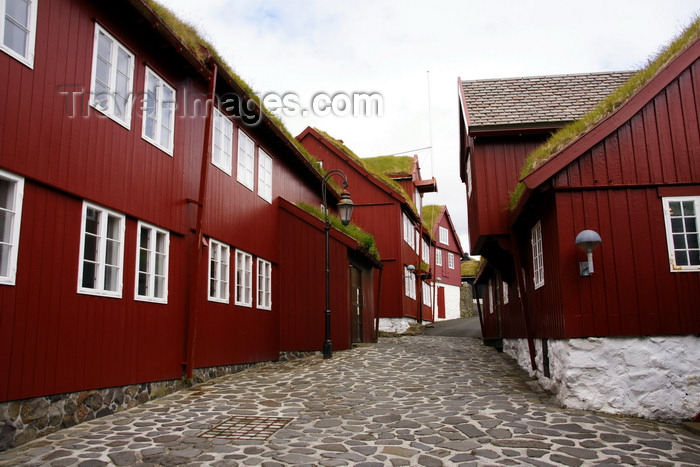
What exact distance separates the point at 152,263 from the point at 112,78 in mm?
2966

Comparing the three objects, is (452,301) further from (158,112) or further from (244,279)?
(158,112)

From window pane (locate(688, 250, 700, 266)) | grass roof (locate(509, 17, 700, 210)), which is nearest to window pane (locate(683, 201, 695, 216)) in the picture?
window pane (locate(688, 250, 700, 266))

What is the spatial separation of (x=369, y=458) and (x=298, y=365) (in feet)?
24.1

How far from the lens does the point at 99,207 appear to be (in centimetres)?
830

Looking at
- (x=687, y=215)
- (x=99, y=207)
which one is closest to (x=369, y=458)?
(x=99, y=207)

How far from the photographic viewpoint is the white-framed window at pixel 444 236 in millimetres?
41469

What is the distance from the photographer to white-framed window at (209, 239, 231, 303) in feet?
38.5

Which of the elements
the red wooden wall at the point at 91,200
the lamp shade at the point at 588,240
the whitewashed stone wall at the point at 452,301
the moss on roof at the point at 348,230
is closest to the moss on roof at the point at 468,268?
the whitewashed stone wall at the point at 452,301

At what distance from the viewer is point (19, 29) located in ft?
22.9

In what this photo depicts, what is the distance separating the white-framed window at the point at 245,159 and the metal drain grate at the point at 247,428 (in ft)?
20.8

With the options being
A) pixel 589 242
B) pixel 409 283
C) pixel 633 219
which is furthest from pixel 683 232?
pixel 409 283

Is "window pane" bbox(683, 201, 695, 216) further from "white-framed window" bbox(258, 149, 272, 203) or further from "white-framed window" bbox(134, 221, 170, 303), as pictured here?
"white-framed window" bbox(258, 149, 272, 203)

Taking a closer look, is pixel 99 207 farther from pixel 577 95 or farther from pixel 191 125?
pixel 577 95

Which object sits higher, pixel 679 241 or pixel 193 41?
pixel 193 41
